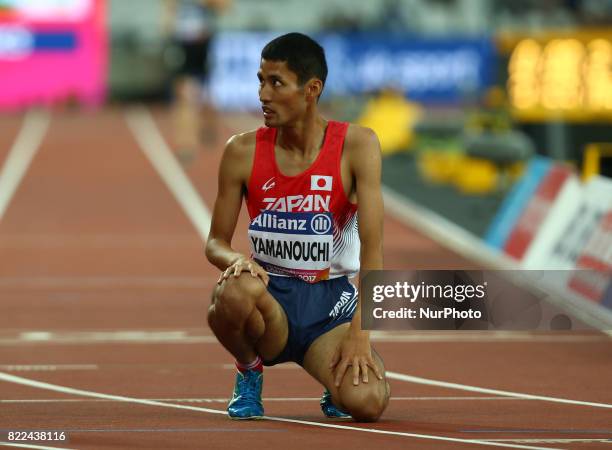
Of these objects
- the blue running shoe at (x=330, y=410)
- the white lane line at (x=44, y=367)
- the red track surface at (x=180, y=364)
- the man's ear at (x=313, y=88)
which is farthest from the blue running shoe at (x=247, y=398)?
the white lane line at (x=44, y=367)

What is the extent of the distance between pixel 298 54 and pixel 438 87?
39.5m

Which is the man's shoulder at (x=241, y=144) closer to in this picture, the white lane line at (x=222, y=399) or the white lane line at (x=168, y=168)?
the white lane line at (x=222, y=399)

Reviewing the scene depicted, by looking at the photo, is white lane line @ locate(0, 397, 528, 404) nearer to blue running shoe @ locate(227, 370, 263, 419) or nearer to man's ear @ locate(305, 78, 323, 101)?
blue running shoe @ locate(227, 370, 263, 419)

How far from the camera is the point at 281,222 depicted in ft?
23.8

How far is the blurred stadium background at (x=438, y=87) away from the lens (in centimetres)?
1382

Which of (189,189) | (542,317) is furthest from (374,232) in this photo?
(189,189)

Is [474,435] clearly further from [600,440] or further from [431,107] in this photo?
[431,107]

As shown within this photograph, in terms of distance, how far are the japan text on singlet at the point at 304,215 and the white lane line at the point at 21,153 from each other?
12545 mm

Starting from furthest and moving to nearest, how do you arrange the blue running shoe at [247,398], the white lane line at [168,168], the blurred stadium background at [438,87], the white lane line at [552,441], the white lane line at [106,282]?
the white lane line at [168,168]
the blurred stadium background at [438,87]
the white lane line at [106,282]
the blue running shoe at [247,398]
the white lane line at [552,441]

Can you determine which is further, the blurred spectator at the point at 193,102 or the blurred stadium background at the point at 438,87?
the blurred spectator at the point at 193,102

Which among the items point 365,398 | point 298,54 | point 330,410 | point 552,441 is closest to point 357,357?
point 365,398

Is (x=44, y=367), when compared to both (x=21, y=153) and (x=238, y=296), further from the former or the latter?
(x=21, y=153)

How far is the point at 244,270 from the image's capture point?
6.96m

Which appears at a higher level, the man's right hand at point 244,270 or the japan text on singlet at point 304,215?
the japan text on singlet at point 304,215
